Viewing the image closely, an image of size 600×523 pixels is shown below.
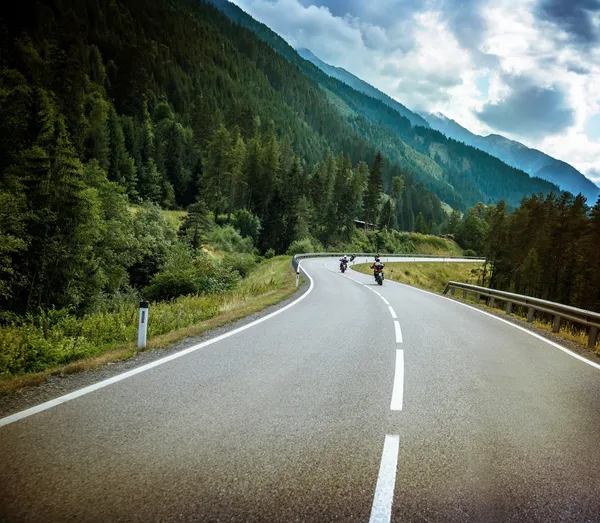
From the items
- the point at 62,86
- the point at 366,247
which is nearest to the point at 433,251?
the point at 366,247

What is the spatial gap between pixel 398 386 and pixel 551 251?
141 feet

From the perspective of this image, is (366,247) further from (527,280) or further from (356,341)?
(356,341)

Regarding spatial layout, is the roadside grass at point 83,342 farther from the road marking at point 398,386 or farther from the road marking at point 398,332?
the road marking at point 398,332

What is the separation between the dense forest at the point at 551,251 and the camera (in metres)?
31.6

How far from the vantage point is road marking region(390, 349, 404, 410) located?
4273mm

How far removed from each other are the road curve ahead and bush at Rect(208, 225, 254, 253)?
42259 millimetres

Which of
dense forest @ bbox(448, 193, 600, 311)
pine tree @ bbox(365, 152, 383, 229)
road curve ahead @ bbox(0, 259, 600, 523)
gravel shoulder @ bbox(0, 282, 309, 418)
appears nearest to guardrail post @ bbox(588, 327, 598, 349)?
road curve ahead @ bbox(0, 259, 600, 523)

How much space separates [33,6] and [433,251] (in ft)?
421

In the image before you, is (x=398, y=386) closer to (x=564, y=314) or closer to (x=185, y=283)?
(x=564, y=314)

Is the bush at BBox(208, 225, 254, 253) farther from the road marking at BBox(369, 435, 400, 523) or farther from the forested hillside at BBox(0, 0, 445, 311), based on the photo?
the road marking at BBox(369, 435, 400, 523)

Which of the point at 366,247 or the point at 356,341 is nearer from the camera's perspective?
the point at 356,341

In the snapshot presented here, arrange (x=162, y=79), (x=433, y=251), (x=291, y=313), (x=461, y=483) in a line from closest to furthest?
1. (x=461, y=483)
2. (x=291, y=313)
3. (x=433, y=251)
4. (x=162, y=79)

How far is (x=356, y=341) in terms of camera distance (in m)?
7.61

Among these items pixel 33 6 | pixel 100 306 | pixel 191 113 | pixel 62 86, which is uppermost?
pixel 33 6
